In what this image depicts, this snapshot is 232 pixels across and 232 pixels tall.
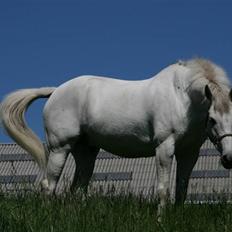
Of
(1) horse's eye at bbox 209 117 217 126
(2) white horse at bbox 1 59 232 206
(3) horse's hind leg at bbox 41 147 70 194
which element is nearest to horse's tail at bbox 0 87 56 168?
(2) white horse at bbox 1 59 232 206

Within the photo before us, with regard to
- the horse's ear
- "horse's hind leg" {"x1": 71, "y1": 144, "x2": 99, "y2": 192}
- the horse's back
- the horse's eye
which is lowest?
"horse's hind leg" {"x1": 71, "y1": 144, "x2": 99, "y2": 192}

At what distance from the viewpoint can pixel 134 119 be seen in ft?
26.4

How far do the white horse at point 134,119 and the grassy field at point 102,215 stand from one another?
0.57 metres

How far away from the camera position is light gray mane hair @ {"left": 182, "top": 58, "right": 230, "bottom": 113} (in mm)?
7180

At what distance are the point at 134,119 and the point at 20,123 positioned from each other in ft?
6.15

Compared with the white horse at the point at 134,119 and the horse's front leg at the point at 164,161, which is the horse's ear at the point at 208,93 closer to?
the white horse at the point at 134,119

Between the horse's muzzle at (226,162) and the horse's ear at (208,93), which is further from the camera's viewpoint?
the horse's ear at (208,93)

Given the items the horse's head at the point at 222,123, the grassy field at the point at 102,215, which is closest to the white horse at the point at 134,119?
the horse's head at the point at 222,123

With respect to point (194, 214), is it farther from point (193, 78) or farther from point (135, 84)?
point (135, 84)

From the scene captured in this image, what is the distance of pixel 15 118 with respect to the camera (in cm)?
924

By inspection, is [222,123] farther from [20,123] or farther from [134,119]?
[20,123]

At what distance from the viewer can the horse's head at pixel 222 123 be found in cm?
705

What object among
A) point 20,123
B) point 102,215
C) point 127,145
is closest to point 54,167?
point 20,123

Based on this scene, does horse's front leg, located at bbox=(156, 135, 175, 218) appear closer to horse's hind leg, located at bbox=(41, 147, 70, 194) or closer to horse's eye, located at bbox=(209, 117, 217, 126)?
horse's eye, located at bbox=(209, 117, 217, 126)
